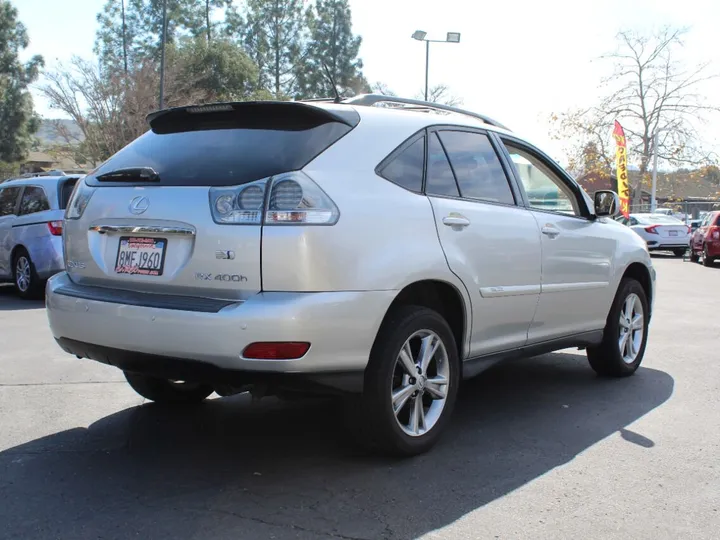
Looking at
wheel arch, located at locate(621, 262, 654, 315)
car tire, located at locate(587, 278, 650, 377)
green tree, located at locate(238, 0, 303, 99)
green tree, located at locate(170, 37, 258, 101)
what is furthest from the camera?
green tree, located at locate(238, 0, 303, 99)

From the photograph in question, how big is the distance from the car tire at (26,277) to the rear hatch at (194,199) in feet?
23.5

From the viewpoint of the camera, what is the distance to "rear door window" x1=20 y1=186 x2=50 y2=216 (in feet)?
35.5

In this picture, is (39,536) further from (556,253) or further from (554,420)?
(556,253)

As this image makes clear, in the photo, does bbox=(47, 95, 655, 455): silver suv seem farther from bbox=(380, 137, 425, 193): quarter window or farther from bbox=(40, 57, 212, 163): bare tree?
bbox=(40, 57, 212, 163): bare tree

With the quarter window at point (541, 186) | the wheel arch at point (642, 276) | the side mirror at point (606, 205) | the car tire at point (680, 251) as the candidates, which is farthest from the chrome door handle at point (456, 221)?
the car tire at point (680, 251)

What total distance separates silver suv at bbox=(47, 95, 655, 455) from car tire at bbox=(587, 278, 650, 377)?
1.40 meters

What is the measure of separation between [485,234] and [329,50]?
6819 cm

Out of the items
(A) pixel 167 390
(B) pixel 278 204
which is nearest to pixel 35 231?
(A) pixel 167 390

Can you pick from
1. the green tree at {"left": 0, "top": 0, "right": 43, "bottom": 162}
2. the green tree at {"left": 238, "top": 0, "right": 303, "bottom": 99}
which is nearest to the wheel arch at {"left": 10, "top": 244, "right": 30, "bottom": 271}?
the green tree at {"left": 0, "top": 0, "right": 43, "bottom": 162}

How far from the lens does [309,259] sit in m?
3.42

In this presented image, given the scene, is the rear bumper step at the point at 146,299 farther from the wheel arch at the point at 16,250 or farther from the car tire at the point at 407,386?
the wheel arch at the point at 16,250

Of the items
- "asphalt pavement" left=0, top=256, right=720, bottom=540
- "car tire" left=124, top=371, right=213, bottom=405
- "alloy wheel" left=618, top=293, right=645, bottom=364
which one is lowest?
"asphalt pavement" left=0, top=256, right=720, bottom=540

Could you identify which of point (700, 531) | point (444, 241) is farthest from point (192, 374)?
point (700, 531)

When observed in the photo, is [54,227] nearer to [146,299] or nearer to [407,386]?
[146,299]
